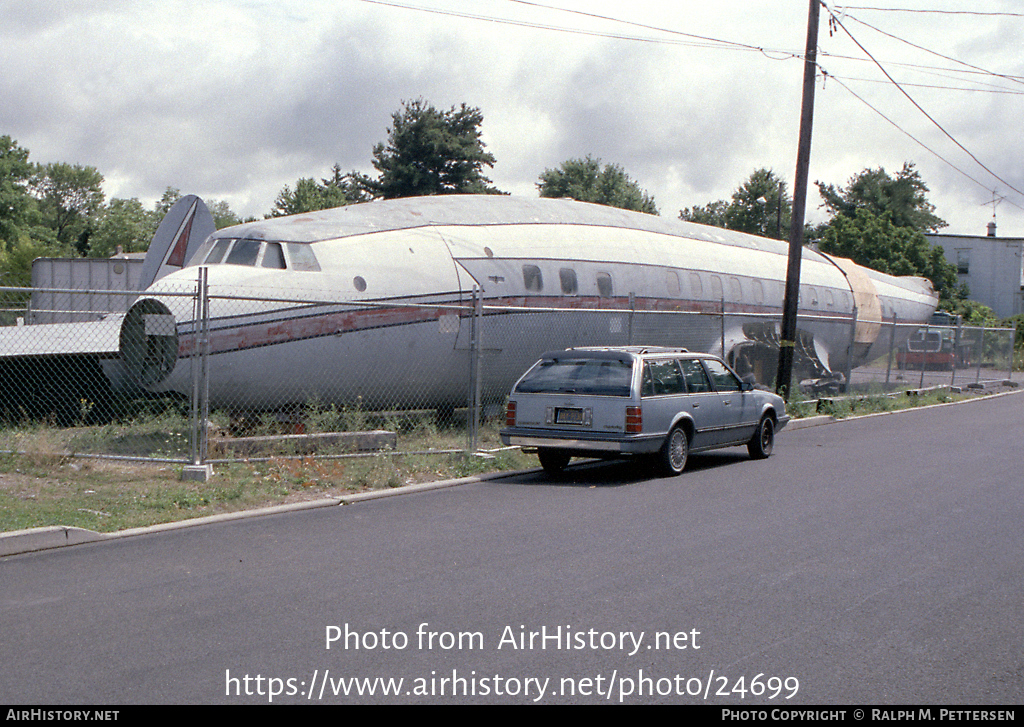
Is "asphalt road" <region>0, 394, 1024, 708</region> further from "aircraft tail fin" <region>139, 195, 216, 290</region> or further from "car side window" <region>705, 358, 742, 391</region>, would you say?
"aircraft tail fin" <region>139, 195, 216, 290</region>

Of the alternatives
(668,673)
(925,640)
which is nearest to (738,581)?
(925,640)

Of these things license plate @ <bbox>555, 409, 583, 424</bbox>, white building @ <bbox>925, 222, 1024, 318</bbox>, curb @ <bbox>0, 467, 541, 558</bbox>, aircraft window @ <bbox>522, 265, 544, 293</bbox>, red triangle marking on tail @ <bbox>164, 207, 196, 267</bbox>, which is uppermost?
white building @ <bbox>925, 222, 1024, 318</bbox>

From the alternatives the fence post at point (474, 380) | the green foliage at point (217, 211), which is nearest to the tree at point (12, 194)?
the green foliage at point (217, 211)

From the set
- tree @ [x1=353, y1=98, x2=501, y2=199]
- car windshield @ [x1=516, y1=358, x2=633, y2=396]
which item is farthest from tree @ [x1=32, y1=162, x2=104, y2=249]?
car windshield @ [x1=516, y1=358, x2=633, y2=396]

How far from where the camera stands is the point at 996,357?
3569 centimetres

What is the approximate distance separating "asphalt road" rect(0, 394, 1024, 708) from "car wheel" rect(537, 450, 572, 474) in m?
1.84

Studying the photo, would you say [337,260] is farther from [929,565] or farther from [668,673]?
[668,673]

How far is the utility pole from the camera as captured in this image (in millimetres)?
20156

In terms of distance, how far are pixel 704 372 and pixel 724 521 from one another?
4.08 m

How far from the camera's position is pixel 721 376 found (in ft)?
43.0

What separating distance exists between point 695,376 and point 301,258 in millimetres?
5473

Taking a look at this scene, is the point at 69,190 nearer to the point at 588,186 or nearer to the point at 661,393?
the point at 588,186

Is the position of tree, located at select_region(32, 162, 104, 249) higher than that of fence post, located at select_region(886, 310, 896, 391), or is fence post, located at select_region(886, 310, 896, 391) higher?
tree, located at select_region(32, 162, 104, 249)

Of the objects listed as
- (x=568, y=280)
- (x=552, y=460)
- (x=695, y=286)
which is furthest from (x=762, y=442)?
(x=695, y=286)
